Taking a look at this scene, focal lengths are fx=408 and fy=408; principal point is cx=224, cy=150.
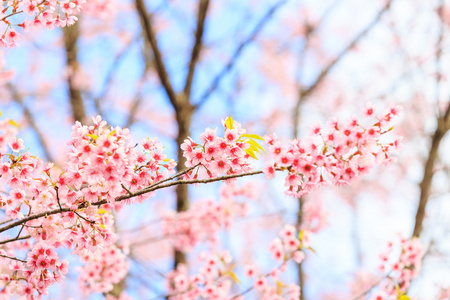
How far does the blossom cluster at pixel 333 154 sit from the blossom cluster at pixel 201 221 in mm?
3588

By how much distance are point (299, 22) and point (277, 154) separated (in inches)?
426

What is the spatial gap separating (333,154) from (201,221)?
394cm

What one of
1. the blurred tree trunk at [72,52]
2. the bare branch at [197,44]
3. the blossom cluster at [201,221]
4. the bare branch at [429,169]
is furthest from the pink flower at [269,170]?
the blurred tree trunk at [72,52]

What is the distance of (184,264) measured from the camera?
5.99 m

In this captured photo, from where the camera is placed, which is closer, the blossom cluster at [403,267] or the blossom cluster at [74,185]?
the blossom cluster at [74,185]

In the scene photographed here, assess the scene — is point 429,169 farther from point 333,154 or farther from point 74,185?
point 74,185

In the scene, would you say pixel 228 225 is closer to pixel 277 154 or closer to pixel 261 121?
pixel 277 154

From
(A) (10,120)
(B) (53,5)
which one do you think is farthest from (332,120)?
(B) (53,5)

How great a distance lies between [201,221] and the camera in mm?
5738

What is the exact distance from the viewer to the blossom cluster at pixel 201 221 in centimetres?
571

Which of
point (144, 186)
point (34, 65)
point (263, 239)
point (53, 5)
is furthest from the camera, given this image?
point (263, 239)

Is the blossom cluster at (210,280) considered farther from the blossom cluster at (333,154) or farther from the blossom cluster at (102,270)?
the blossom cluster at (333,154)

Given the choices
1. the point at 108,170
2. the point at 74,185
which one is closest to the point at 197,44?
the point at 74,185

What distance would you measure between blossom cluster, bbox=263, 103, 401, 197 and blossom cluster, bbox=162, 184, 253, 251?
3588 millimetres
